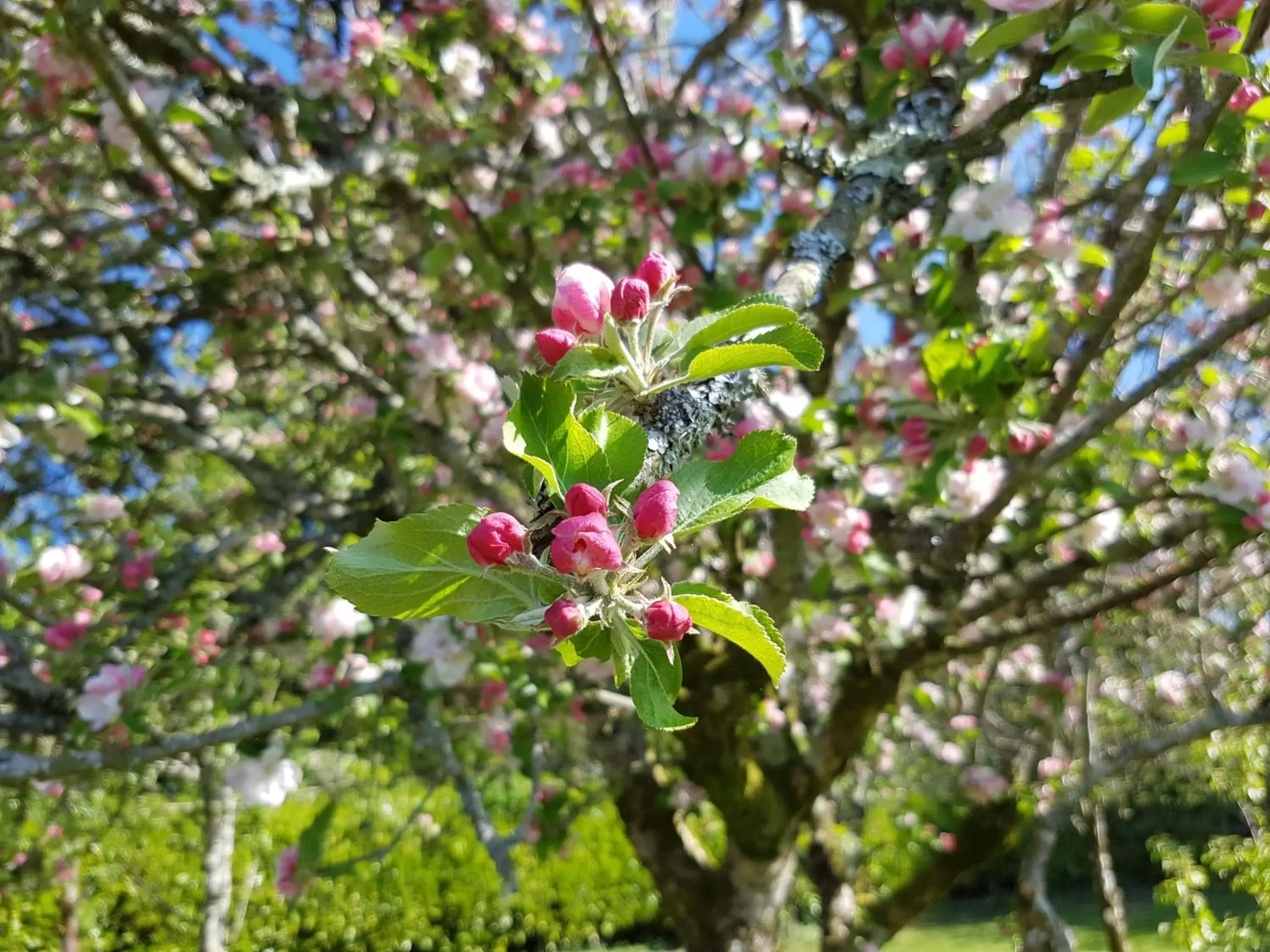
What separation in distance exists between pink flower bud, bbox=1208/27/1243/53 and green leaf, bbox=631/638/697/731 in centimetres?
98

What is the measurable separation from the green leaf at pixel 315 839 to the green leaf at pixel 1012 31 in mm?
2135

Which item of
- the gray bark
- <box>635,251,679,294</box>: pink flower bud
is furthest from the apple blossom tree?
→ the gray bark

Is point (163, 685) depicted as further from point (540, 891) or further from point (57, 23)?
point (540, 891)

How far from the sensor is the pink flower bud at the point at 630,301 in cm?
66

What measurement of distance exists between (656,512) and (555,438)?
0.31 feet

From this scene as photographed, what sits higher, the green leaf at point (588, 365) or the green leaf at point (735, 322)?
the green leaf at point (735, 322)

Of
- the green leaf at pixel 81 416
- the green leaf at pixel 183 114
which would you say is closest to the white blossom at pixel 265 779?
the green leaf at pixel 81 416

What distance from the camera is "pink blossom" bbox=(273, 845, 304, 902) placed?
254cm

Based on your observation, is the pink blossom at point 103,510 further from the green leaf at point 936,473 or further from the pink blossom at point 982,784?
the pink blossom at point 982,784

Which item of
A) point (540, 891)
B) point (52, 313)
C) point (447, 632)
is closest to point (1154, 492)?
point (447, 632)

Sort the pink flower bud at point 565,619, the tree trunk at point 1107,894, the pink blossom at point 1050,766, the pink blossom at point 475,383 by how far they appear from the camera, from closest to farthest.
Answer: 1. the pink flower bud at point 565,619
2. the pink blossom at point 475,383
3. the tree trunk at point 1107,894
4. the pink blossom at point 1050,766

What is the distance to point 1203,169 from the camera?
1.13 m

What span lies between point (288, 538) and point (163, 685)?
992 millimetres

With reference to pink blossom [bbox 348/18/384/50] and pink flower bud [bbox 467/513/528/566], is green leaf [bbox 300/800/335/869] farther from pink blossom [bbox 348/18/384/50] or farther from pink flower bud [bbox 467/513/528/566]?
pink blossom [bbox 348/18/384/50]
